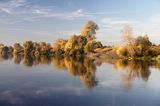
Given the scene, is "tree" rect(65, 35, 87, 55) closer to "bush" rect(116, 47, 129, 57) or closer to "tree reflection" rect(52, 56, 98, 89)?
"bush" rect(116, 47, 129, 57)

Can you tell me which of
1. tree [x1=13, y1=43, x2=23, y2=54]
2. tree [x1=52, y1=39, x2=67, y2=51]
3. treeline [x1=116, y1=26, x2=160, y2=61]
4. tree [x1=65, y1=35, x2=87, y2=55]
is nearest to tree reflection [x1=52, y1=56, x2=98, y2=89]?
treeline [x1=116, y1=26, x2=160, y2=61]

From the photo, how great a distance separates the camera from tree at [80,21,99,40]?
76.7 metres

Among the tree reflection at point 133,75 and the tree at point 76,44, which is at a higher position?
the tree at point 76,44

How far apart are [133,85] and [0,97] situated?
8.68 metres

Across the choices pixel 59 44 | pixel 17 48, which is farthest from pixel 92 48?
pixel 17 48

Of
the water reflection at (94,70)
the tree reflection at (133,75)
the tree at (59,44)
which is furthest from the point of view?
the tree at (59,44)

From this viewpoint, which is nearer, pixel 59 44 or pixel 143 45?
pixel 143 45

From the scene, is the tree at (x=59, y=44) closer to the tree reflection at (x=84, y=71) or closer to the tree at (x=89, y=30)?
the tree at (x=89, y=30)

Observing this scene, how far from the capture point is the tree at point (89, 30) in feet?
252

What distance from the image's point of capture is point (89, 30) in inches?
3014

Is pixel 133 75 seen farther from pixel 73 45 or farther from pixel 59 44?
pixel 59 44

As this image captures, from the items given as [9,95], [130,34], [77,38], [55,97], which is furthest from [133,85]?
[77,38]

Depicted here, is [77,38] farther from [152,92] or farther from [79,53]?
[152,92]

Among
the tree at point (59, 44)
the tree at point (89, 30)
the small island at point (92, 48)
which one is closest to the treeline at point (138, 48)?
the small island at point (92, 48)
